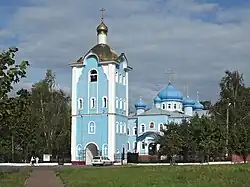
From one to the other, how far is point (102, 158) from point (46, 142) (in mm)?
12082

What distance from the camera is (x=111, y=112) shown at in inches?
2945

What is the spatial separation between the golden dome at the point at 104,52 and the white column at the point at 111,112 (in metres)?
1.44

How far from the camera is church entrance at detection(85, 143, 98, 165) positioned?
76.6 meters

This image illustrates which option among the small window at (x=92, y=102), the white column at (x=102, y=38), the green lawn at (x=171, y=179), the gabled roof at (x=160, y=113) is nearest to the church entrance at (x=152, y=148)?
the gabled roof at (x=160, y=113)

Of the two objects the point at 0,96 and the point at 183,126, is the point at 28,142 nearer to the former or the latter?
the point at 183,126

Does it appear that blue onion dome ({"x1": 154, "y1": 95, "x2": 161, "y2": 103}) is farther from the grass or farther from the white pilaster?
the grass

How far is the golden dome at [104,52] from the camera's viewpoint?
76.6 m

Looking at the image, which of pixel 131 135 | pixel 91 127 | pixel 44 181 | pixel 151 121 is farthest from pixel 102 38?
pixel 44 181

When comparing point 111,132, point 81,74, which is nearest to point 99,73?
point 81,74

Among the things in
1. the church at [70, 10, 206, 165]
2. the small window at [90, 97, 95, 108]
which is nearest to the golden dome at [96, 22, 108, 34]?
the church at [70, 10, 206, 165]

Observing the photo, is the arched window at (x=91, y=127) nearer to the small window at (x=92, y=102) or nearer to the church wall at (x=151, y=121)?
the small window at (x=92, y=102)

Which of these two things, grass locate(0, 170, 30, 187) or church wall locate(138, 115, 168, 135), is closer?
grass locate(0, 170, 30, 187)

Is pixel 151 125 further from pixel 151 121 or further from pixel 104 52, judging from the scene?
pixel 104 52

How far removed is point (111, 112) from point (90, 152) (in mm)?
7148
